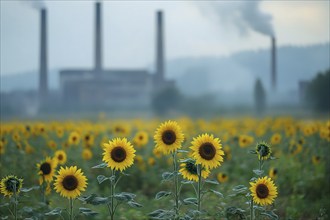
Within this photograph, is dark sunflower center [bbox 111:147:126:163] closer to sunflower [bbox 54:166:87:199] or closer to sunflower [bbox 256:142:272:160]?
sunflower [bbox 54:166:87:199]

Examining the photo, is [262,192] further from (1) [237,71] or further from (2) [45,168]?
(1) [237,71]

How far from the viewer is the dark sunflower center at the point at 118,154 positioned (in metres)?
3.13

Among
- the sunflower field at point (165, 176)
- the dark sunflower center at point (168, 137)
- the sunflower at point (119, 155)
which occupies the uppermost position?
the dark sunflower center at point (168, 137)

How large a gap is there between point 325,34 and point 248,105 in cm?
586

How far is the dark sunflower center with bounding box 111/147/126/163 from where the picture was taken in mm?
3127

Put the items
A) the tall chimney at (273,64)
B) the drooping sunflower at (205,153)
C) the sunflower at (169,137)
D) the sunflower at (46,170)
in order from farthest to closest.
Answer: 1. the tall chimney at (273,64)
2. the sunflower at (46,170)
3. the sunflower at (169,137)
4. the drooping sunflower at (205,153)

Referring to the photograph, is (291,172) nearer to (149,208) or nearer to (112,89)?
(149,208)

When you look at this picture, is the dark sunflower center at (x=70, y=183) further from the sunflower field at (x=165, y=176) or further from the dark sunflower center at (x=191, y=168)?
the dark sunflower center at (x=191, y=168)

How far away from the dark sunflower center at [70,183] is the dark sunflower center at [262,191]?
1.00 meters

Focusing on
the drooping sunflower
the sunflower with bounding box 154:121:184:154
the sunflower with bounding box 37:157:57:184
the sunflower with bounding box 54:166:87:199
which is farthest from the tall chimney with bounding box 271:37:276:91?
the sunflower with bounding box 54:166:87:199

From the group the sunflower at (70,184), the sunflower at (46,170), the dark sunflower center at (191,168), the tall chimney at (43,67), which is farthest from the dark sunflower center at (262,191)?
the tall chimney at (43,67)

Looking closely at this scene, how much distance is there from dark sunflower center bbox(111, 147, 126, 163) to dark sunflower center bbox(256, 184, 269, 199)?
754 millimetres

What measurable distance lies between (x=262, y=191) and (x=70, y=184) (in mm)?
1047

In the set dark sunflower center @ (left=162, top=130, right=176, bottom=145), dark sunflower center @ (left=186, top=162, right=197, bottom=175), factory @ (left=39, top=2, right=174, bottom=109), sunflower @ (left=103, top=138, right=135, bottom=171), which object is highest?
factory @ (left=39, top=2, right=174, bottom=109)
